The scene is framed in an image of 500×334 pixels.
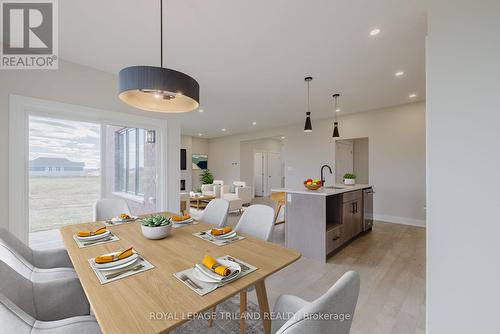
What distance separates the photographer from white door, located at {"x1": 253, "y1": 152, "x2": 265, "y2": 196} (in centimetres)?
948

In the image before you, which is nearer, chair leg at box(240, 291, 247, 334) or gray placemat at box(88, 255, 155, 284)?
gray placemat at box(88, 255, 155, 284)

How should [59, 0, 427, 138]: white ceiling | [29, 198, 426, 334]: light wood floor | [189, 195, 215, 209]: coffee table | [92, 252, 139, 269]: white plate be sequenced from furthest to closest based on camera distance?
1. [189, 195, 215, 209]: coffee table
2. [59, 0, 427, 138]: white ceiling
3. [29, 198, 426, 334]: light wood floor
4. [92, 252, 139, 269]: white plate

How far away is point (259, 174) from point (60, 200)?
740 cm

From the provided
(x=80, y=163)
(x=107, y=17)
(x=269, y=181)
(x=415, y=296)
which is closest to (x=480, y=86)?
(x=415, y=296)

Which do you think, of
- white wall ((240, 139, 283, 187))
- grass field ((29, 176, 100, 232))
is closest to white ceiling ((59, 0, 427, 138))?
grass field ((29, 176, 100, 232))

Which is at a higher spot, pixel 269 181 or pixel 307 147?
pixel 307 147

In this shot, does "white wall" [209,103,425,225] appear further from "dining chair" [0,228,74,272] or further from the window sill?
"dining chair" [0,228,74,272]

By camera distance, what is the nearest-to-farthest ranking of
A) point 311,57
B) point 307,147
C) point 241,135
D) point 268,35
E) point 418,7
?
point 418,7, point 268,35, point 311,57, point 307,147, point 241,135

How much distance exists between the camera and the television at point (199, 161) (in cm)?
972

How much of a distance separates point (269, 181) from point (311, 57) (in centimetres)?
752

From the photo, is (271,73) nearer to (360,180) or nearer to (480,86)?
(480,86)

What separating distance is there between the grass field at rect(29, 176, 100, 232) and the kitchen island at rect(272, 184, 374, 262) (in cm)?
284

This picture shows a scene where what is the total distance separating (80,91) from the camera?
2.85 meters

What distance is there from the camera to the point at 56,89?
2660 mm
